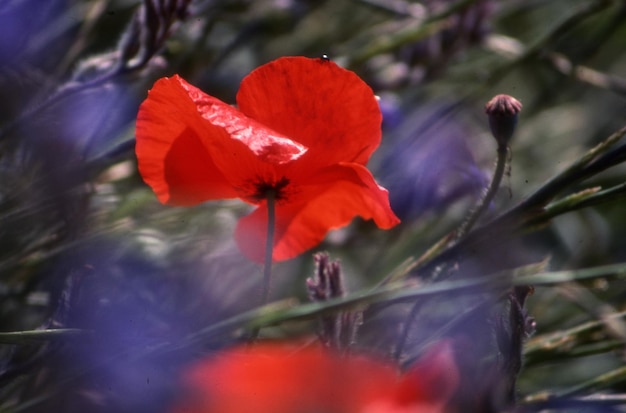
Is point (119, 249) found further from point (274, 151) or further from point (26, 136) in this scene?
point (274, 151)

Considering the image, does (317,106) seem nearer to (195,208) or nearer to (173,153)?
(173,153)

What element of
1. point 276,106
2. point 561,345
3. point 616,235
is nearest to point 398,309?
point 561,345

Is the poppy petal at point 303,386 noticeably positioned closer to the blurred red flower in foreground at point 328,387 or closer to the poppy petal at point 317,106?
the blurred red flower in foreground at point 328,387

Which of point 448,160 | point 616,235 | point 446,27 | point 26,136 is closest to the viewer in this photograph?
point 26,136

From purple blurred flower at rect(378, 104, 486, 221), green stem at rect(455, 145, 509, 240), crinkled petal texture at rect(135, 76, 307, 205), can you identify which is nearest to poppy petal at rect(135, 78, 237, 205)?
crinkled petal texture at rect(135, 76, 307, 205)

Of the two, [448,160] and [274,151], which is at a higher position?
[274,151]
